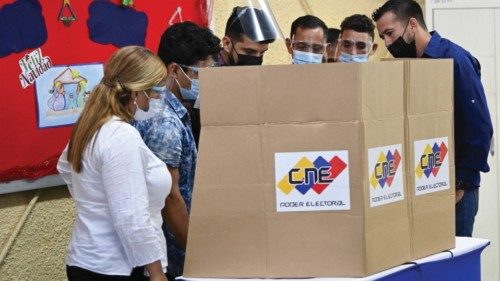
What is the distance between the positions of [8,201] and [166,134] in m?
1.01

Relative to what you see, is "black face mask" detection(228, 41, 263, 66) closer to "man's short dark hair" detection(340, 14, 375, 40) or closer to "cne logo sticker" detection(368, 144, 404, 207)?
"man's short dark hair" detection(340, 14, 375, 40)

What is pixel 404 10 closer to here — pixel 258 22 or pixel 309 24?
pixel 309 24

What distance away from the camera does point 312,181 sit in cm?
219

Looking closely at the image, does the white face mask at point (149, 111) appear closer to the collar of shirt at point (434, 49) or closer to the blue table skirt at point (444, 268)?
the blue table skirt at point (444, 268)

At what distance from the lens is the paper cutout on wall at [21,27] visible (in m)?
3.07

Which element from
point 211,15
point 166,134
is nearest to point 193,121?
point 166,134

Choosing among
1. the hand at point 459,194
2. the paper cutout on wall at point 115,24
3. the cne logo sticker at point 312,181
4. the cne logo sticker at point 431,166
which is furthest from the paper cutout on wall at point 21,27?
the hand at point 459,194

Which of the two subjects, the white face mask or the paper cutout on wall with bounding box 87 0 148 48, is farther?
the paper cutout on wall with bounding box 87 0 148 48

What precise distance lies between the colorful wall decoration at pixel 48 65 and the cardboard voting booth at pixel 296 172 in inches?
47.1

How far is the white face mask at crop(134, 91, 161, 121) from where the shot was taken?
8.24ft

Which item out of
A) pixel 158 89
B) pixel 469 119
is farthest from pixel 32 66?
pixel 469 119

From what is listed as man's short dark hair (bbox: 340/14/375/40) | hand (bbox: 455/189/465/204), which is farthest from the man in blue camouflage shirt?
man's short dark hair (bbox: 340/14/375/40)

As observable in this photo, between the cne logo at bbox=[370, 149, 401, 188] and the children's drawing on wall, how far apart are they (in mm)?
1555

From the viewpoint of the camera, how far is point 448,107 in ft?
8.20
